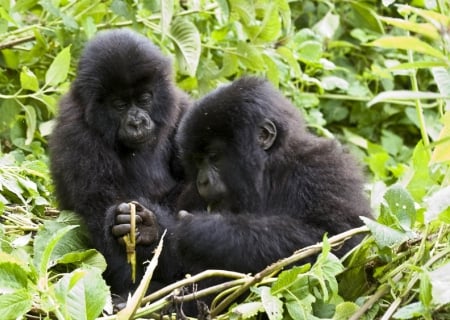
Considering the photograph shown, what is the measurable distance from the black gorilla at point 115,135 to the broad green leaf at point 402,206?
4.16 ft

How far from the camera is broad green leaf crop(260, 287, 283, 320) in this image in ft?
10.7

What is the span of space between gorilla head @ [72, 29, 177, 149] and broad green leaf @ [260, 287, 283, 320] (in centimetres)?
147

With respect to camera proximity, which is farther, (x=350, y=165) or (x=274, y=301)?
(x=350, y=165)

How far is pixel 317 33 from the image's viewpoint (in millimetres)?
7008

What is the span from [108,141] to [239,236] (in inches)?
38.9

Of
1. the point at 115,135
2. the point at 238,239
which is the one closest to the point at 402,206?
the point at 238,239

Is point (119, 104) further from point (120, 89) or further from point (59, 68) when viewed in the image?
point (59, 68)

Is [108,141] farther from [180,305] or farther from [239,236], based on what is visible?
[180,305]

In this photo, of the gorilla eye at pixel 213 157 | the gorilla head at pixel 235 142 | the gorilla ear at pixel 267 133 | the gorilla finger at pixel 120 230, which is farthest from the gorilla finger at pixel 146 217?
the gorilla ear at pixel 267 133

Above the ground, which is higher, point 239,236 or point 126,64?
point 126,64

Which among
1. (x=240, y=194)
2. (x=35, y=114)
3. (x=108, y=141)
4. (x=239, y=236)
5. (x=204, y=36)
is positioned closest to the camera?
(x=239, y=236)

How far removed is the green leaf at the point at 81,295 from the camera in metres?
3.04

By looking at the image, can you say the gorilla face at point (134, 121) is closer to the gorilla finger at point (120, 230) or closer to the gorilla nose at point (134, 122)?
the gorilla nose at point (134, 122)

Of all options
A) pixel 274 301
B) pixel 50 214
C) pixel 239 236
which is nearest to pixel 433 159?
pixel 274 301
